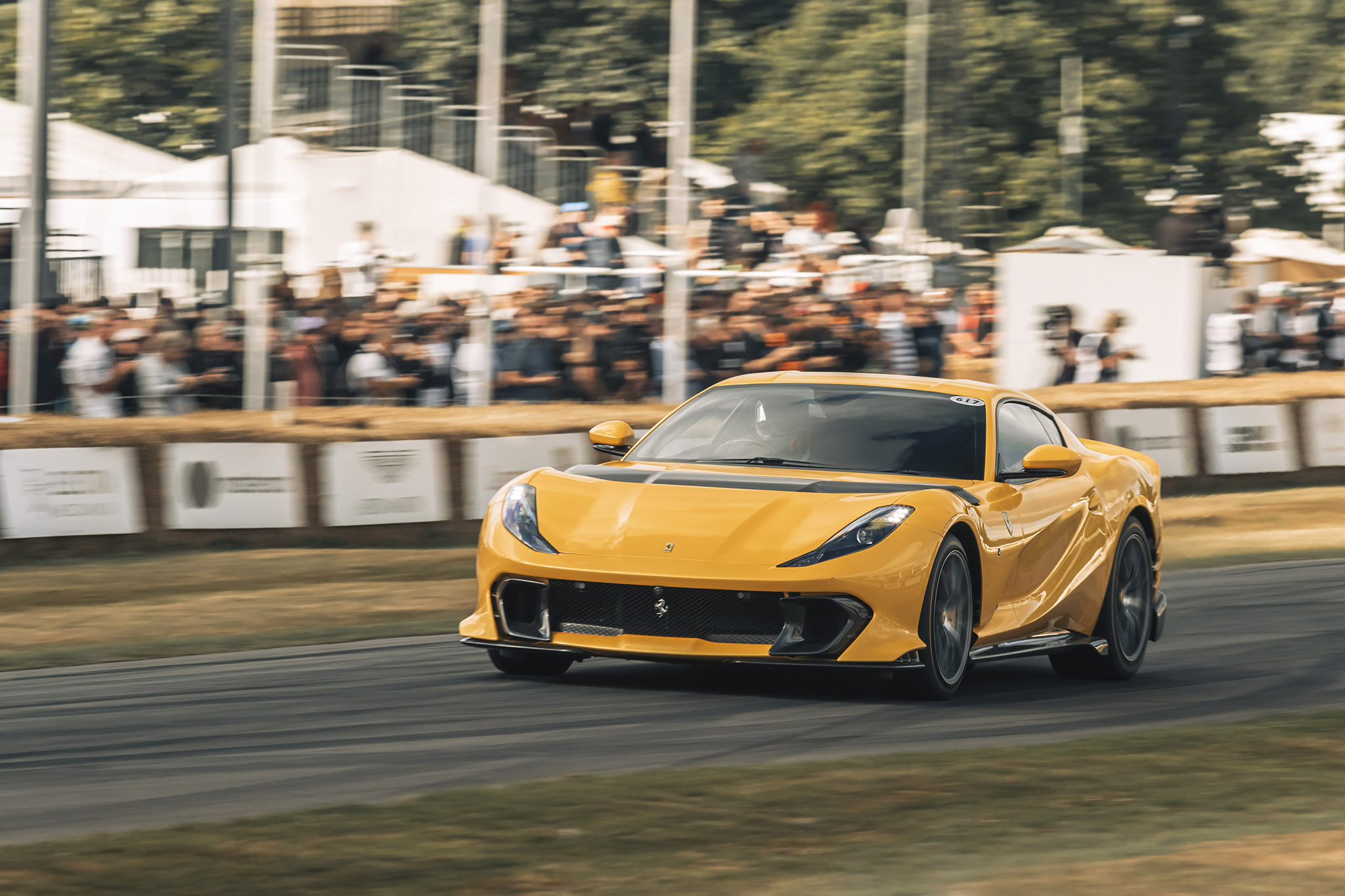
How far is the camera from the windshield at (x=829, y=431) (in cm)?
872

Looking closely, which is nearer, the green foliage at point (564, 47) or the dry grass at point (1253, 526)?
the dry grass at point (1253, 526)

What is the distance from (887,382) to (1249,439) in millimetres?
13404

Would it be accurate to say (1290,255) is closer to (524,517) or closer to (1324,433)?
(1324,433)

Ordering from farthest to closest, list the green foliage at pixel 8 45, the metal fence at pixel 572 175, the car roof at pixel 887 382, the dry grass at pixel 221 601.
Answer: the green foliage at pixel 8 45 < the metal fence at pixel 572 175 < the dry grass at pixel 221 601 < the car roof at pixel 887 382

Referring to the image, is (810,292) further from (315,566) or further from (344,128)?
(315,566)

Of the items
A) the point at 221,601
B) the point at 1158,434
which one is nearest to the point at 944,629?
the point at 221,601

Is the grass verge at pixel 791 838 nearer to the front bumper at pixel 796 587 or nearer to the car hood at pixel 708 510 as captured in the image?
the front bumper at pixel 796 587

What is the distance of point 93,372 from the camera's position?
16.7m

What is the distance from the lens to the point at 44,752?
6848 mm

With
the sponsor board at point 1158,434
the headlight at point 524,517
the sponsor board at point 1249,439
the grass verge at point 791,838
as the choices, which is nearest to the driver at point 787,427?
the headlight at point 524,517

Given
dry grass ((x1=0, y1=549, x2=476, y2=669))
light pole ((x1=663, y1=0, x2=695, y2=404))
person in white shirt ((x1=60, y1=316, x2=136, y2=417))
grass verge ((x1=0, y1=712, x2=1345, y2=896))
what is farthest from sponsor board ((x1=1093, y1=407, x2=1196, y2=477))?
grass verge ((x1=0, y1=712, x2=1345, y2=896))

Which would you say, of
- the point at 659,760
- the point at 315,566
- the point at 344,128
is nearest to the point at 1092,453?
the point at 659,760

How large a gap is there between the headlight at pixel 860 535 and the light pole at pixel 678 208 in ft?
36.4

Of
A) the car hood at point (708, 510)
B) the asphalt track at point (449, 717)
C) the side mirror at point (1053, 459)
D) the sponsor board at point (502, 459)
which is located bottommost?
the asphalt track at point (449, 717)
